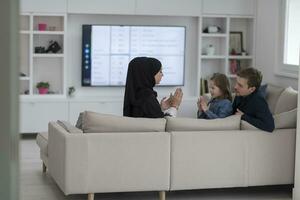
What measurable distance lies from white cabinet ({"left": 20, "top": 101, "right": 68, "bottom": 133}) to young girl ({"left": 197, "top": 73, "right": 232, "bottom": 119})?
2.83 meters

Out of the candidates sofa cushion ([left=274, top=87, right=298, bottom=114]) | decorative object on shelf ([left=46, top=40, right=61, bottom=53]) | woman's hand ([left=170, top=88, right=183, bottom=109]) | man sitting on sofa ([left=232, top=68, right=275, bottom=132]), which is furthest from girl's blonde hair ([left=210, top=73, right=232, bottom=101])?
decorative object on shelf ([left=46, top=40, right=61, bottom=53])

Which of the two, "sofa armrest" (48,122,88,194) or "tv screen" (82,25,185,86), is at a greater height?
"tv screen" (82,25,185,86)

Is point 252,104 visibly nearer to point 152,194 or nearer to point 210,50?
point 152,194

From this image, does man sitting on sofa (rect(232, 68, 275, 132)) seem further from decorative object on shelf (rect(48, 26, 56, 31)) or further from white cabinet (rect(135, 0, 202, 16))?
decorative object on shelf (rect(48, 26, 56, 31))

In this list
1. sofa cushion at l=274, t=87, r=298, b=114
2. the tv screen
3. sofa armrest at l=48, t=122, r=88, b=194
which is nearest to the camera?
sofa armrest at l=48, t=122, r=88, b=194

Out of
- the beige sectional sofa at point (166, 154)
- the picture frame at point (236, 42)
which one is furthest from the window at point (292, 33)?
the beige sectional sofa at point (166, 154)

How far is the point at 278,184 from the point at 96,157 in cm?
161

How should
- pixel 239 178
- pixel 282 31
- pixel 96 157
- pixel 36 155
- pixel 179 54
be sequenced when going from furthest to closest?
pixel 179 54, pixel 282 31, pixel 36 155, pixel 239 178, pixel 96 157

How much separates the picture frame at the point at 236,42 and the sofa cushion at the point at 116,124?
13.1 ft

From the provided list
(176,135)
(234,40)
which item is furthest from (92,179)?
(234,40)

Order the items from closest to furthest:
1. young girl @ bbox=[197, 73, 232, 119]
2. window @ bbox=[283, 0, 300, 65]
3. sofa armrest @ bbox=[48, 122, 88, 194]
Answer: sofa armrest @ bbox=[48, 122, 88, 194], young girl @ bbox=[197, 73, 232, 119], window @ bbox=[283, 0, 300, 65]

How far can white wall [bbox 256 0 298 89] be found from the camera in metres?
7.14

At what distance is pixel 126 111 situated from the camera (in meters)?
4.88

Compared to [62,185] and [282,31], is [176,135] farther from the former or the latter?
[282,31]
